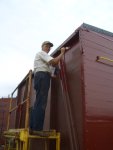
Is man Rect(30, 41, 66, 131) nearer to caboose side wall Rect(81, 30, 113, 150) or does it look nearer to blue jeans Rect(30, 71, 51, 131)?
blue jeans Rect(30, 71, 51, 131)

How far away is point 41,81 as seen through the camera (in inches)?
190

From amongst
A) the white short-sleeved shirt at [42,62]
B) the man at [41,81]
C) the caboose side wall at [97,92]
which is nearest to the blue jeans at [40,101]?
the man at [41,81]

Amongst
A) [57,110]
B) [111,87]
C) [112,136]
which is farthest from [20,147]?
[111,87]

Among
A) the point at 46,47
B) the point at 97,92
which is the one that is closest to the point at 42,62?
the point at 46,47

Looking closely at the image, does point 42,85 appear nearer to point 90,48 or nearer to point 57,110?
point 57,110

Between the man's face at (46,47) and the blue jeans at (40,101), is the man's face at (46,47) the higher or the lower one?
the higher one

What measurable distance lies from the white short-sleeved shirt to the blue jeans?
103mm

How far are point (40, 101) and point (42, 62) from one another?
829mm

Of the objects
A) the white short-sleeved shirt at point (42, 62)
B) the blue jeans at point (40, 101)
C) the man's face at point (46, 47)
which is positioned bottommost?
the blue jeans at point (40, 101)

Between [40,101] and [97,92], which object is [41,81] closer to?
[40,101]

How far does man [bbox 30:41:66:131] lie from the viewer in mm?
4625

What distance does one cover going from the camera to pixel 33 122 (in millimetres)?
4648

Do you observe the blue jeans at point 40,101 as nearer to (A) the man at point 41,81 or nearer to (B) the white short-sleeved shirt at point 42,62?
(A) the man at point 41,81

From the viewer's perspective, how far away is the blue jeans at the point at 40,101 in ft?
15.1
